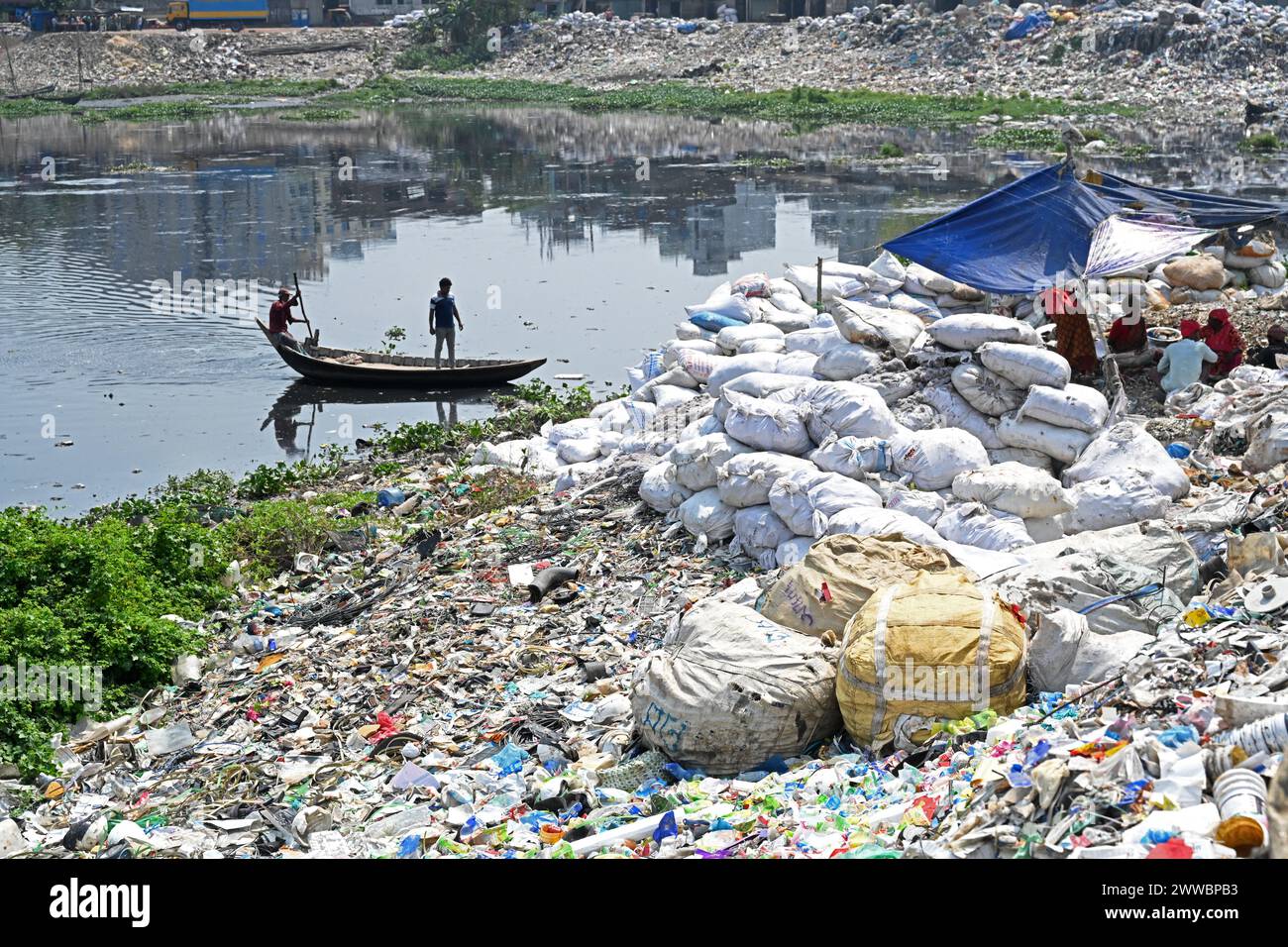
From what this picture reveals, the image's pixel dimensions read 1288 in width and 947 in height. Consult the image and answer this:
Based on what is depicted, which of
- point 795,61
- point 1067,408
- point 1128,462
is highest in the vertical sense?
point 795,61

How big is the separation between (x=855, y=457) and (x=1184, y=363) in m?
2.79

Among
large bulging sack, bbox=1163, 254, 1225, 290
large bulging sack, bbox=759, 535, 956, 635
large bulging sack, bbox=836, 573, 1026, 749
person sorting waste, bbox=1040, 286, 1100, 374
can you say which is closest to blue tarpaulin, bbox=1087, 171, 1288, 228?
large bulging sack, bbox=1163, 254, 1225, 290

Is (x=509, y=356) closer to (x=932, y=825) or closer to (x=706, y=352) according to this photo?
(x=706, y=352)

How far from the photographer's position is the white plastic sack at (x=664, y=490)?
24.8 ft

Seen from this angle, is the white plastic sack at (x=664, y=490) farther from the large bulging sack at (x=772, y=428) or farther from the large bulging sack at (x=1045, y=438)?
the large bulging sack at (x=1045, y=438)

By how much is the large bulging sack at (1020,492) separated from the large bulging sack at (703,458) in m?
1.33

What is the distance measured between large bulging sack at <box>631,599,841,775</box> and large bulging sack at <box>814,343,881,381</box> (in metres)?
3.29

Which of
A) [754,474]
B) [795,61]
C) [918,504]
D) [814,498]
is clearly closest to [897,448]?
[918,504]

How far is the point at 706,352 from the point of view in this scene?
10016 mm

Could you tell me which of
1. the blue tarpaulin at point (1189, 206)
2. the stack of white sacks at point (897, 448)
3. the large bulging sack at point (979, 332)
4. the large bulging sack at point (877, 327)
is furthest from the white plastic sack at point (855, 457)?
the blue tarpaulin at point (1189, 206)

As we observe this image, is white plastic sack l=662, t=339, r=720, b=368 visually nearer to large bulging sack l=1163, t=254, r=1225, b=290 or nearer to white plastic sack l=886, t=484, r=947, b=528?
white plastic sack l=886, t=484, r=947, b=528

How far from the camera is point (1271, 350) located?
8688mm

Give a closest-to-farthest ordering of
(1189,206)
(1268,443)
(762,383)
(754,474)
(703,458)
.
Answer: (1268,443), (754,474), (703,458), (762,383), (1189,206)

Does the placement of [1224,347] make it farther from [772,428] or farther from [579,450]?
[579,450]
